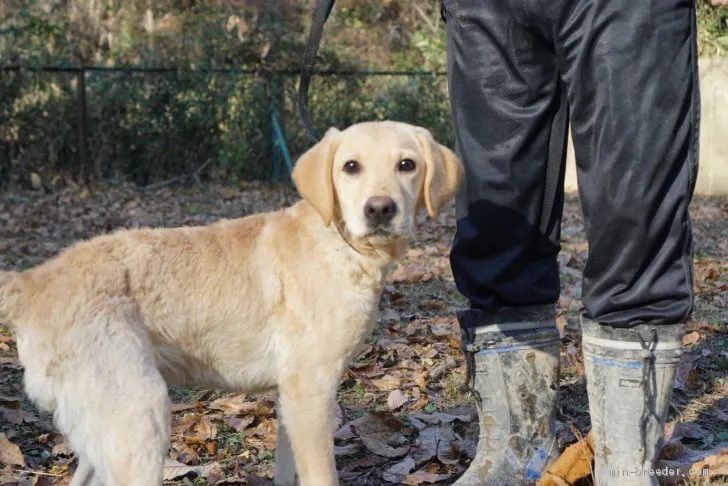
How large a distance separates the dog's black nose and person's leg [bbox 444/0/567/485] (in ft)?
1.16

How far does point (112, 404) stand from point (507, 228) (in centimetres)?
142

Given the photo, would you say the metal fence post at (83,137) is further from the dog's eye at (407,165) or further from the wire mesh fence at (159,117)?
the dog's eye at (407,165)

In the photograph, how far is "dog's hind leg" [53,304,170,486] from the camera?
2506 millimetres

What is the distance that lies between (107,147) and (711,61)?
9.15m

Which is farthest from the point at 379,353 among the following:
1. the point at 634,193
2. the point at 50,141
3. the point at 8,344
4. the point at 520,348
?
the point at 50,141

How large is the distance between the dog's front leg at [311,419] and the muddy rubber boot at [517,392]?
545mm

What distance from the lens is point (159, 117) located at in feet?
43.8

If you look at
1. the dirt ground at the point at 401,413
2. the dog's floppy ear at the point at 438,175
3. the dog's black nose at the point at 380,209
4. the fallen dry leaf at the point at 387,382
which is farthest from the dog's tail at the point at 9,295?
the fallen dry leaf at the point at 387,382

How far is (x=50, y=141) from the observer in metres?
12.5

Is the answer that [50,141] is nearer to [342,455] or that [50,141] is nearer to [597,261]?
[342,455]

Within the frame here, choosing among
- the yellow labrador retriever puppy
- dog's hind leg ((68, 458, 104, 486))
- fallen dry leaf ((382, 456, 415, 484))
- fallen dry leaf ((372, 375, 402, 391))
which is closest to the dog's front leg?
the yellow labrador retriever puppy

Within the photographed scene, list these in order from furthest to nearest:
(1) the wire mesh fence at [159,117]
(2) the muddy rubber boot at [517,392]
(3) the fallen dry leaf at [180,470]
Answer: (1) the wire mesh fence at [159,117] < (3) the fallen dry leaf at [180,470] < (2) the muddy rubber boot at [517,392]

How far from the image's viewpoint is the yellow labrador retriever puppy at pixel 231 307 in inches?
100

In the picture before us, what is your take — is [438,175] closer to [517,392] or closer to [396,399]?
[517,392]
